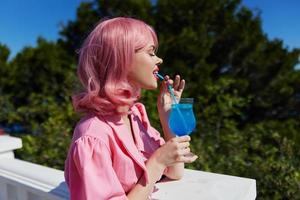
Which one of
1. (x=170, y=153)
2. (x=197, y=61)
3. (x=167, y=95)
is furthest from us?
(x=197, y=61)

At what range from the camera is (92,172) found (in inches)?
39.7

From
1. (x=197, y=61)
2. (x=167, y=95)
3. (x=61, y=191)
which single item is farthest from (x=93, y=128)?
(x=197, y=61)

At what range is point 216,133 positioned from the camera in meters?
3.79

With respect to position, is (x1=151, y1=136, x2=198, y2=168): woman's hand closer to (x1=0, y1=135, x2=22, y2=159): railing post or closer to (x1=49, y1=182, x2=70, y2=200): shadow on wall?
(x1=49, y1=182, x2=70, y2=200): shadow on wall

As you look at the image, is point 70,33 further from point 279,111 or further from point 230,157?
point 230,157

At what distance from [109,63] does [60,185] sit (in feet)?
2.46

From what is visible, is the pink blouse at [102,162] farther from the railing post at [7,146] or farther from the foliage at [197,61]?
the foliage at [197,61]

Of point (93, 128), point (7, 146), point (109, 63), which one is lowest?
point (7, 146)

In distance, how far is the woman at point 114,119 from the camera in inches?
40.6

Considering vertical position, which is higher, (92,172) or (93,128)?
(93,128)

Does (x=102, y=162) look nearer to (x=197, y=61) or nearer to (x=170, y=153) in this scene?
(x=170, y=153)

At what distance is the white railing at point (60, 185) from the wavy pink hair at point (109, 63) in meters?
0.40

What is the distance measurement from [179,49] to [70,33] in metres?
2.88

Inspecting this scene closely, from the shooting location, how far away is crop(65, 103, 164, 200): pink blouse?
3.31ft
